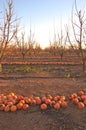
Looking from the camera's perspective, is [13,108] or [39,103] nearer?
[13,108]

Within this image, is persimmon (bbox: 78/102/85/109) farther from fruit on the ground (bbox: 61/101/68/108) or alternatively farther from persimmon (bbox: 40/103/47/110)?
persimmon (bbox: 40/103/47/110)

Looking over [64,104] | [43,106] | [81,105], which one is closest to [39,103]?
[43,106]

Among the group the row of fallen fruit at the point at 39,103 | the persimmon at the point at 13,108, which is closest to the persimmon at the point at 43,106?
the row of fallen fruit at the point at 39,103

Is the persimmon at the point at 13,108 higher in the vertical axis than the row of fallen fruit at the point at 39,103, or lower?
lower

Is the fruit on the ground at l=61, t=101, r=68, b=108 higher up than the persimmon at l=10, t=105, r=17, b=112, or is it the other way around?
the fruit on the ground at l=61, t=101, r=68, b=108

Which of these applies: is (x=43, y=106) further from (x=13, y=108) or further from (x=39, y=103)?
(x=13, y=108)

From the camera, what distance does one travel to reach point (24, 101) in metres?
4.83

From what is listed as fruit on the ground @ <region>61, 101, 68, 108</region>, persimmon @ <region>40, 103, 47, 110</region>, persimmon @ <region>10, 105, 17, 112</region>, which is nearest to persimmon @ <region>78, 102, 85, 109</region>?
fruit on the ground @ <region>61, 101, 68, 108</region>

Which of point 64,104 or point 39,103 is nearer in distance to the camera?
point 64,104

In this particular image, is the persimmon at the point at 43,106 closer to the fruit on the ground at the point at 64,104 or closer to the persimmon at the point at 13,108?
the fruit on the ground at the point at 64,104

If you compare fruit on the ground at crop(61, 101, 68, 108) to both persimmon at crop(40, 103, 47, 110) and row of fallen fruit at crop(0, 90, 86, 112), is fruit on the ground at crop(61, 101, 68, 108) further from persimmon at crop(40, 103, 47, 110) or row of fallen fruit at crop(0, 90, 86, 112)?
persimmon at crop(40, 103, 47, 110)

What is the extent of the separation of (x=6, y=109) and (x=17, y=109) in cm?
22

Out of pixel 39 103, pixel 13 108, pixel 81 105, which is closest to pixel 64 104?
pixel 81 105

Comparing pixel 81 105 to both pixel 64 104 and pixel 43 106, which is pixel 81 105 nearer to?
pixel 64 104
